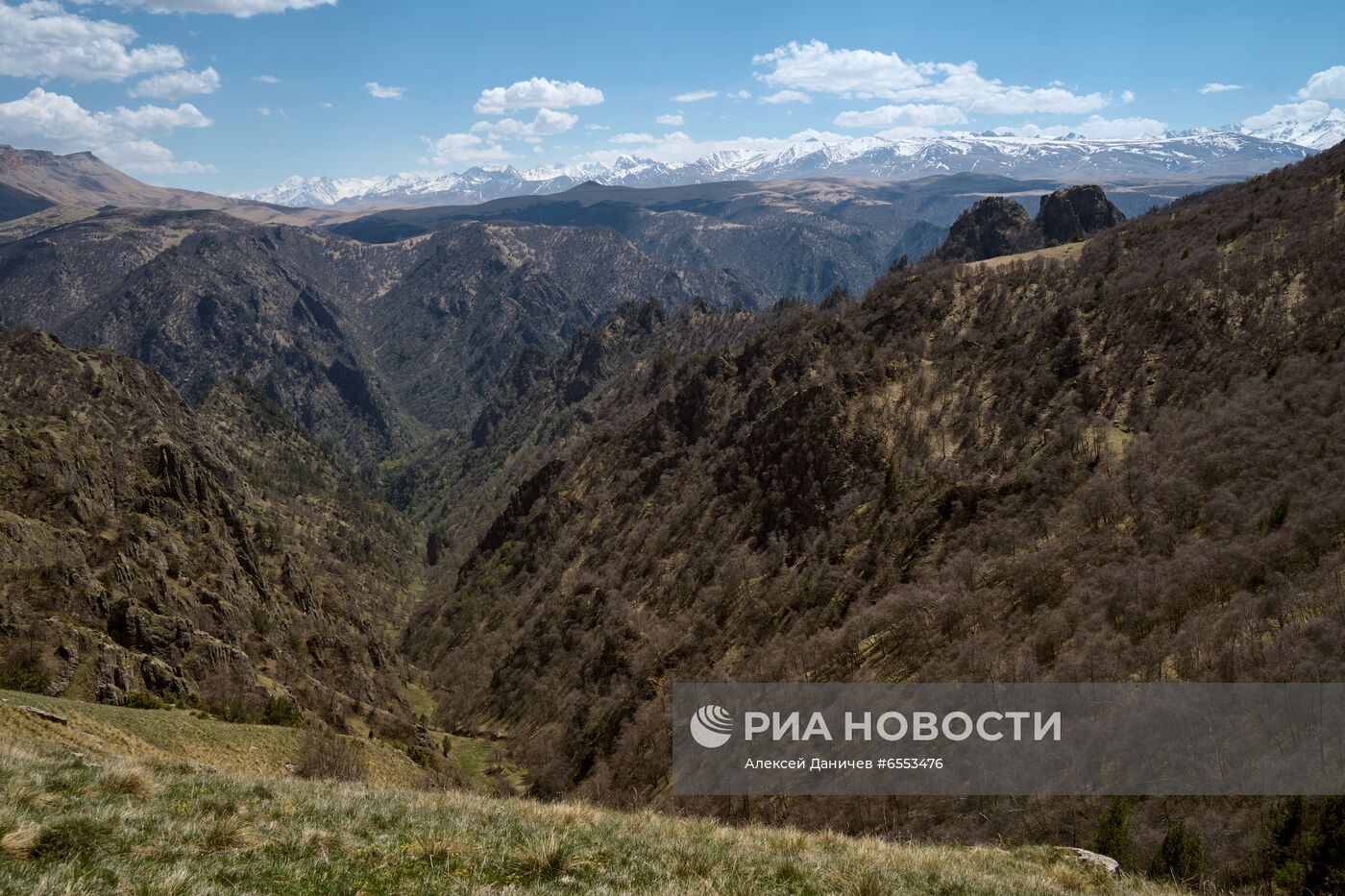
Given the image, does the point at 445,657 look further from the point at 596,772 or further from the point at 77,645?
the point at 77,645

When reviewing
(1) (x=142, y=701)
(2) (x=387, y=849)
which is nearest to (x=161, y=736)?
(1) (x=142, y=701)

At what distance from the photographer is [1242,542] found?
49.1 metres

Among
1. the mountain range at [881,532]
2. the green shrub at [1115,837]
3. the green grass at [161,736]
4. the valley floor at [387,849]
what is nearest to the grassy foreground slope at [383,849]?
the valley floor at [387,849]

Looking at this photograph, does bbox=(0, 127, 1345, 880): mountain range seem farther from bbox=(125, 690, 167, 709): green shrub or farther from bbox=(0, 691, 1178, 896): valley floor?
bbox=(0, 691, 1178, 896): valley floor

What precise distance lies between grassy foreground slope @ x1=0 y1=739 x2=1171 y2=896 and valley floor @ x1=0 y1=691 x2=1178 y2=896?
4 centimetres

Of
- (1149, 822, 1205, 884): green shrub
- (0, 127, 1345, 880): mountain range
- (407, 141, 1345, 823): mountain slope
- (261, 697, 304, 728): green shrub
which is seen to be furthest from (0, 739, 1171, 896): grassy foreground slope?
(261, 697, 304, 728): green shrub

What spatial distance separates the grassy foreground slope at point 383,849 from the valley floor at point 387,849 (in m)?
0.04

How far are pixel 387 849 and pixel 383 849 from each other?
69mm

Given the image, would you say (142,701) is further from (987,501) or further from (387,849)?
(987,501)

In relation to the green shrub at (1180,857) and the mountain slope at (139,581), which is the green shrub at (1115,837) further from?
the mountain slope at (139,581)

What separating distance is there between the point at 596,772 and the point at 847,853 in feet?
228

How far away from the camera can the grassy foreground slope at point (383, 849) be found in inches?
442

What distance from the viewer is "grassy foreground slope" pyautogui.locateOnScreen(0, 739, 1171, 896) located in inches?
442

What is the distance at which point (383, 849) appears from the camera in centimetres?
1329
